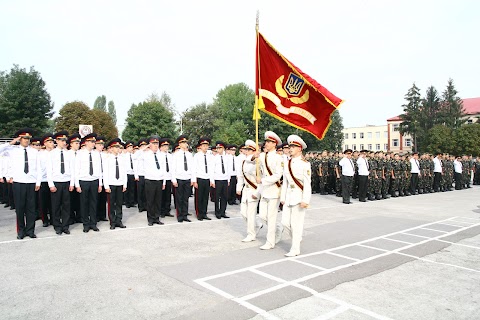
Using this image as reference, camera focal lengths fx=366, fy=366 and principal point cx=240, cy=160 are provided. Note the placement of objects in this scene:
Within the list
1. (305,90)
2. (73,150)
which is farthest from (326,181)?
(73,150)

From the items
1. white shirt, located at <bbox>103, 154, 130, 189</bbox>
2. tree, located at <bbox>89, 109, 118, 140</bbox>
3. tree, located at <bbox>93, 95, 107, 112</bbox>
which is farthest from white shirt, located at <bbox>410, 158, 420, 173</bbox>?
tree, located at <bbox>93, 95, 107, 112</bbox>

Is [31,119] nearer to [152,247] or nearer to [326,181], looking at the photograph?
[326,181]

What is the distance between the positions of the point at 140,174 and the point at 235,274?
714 cm

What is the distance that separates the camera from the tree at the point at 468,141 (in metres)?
44.1

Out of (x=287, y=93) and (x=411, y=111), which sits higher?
(x=411, y=111)

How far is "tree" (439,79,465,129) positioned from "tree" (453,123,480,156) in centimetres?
1541

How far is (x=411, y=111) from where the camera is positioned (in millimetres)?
59281

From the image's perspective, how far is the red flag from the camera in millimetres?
7000

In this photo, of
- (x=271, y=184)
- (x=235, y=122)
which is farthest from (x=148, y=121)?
(x=271, y=184)

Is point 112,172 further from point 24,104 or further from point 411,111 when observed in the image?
point 411,111

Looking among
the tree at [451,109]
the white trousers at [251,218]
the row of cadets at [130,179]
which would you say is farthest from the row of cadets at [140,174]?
the tree at [451,109]

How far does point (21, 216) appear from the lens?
7059mm

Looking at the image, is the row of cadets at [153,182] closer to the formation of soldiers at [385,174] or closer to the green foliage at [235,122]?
the formation of soldiers at [385,174]

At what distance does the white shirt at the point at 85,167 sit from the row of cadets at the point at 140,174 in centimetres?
284
